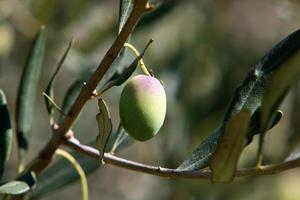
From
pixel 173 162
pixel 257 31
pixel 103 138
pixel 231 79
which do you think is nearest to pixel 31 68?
pixel 103 138

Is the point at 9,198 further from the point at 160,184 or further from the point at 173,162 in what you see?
the point at 160,184

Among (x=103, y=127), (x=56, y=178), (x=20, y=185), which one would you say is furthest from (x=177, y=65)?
(x=103, y=127)

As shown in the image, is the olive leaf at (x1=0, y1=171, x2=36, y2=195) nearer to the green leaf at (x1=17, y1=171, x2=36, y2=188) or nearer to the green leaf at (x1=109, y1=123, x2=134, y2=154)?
the green leaf at (x1=17, y1=171, x2=36, y2=188)

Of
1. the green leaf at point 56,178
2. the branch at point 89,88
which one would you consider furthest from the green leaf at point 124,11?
the green leaf at point 56,178

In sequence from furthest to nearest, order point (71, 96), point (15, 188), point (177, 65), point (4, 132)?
point (177, 65), point (71, 96), point (4, 132), point (15, 188)

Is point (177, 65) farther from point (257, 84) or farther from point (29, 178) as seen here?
point (257, 84)

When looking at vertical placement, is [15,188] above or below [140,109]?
below

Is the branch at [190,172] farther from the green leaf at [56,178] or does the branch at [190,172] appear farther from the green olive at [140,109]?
the green leaf at [56,178]

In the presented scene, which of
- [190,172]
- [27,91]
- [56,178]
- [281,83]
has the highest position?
[281,83]
